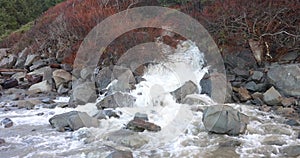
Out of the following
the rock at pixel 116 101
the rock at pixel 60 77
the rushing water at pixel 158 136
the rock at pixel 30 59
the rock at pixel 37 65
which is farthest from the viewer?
the rock at pixel 30 59

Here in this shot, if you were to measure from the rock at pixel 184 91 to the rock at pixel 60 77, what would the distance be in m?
4.70

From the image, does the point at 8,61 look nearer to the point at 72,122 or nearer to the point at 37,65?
the point at 37,65

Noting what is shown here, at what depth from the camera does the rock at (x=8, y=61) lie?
16.6m

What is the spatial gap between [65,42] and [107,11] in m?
2.51

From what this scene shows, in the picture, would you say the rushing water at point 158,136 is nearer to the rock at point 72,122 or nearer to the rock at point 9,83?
the rock at point 72,122

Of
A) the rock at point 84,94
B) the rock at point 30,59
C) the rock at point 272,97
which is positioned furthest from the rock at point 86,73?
the rock at point 272,97

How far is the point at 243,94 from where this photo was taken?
997 centimetres

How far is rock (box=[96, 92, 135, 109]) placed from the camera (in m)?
9.51

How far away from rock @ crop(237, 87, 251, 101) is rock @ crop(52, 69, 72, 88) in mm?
6473

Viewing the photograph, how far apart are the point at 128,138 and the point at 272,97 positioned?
15.7ft

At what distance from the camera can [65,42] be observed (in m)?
15.9

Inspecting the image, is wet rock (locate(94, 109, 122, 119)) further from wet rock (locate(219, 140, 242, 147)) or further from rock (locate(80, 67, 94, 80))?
rock (locate(80, 67, 94, 80))

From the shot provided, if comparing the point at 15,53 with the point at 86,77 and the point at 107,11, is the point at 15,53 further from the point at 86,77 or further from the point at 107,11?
the point at 86,77

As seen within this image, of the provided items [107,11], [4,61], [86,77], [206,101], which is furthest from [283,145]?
[4,61]
